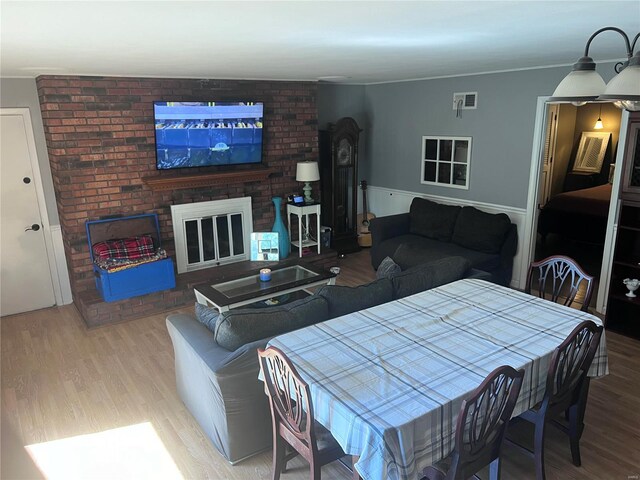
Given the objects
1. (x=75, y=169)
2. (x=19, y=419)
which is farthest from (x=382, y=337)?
(x=75, y=169)

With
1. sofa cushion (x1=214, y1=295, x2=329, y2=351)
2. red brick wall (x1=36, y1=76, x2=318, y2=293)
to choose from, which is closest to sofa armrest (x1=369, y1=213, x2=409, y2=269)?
red brick wall (x1=36, y1=76, x2=318, y2=293)

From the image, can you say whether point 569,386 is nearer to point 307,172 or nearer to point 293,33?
point 293,33

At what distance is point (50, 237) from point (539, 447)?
460 cm

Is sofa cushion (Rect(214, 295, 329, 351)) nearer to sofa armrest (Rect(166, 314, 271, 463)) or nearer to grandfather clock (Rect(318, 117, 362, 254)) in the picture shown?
sofa armrest (Rect(166, 314, 271, 463))

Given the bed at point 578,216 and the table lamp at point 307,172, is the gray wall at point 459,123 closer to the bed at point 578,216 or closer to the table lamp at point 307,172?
the table lamp at point 307,172

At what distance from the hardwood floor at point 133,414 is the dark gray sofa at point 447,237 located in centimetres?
130

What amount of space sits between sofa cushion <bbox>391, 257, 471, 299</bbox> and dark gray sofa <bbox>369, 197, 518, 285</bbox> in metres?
0.96

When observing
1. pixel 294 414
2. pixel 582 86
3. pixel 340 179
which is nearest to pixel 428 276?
pixel 294 414

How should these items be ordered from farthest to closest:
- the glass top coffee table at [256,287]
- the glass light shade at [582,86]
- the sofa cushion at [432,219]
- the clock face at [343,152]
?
the clock face at [343,152]
the sofa cushion at [432,219]
the glass top coffee table at [256,287]
the glass light shade at [582,86]

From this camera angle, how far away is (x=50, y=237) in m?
4.76

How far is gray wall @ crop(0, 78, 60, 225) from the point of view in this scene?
4316 millimetres

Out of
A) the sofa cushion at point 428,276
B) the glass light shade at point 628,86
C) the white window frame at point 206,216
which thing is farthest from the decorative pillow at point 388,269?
the white window frame at point 206,216

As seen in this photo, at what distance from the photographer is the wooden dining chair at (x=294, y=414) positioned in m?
2.01

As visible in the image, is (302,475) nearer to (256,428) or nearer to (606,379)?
(256,428)
